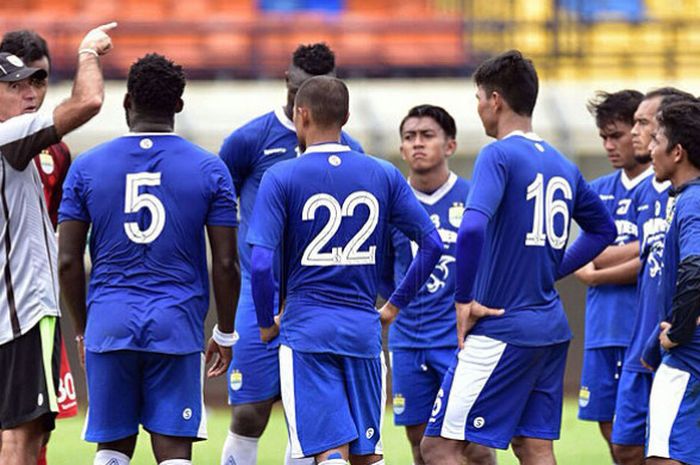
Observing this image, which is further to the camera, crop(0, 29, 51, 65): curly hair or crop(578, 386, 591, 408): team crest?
crop(578, 386, 591, 408): team crest

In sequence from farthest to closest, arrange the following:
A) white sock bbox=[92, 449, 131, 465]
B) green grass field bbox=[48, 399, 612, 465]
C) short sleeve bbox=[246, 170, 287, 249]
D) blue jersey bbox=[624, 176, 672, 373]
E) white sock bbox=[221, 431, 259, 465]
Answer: green grass field bbox=[48, 399, 612, 465]
white sock bbox=[221, 431, 259, 465]
blue jersey bbox=[624, 176, 672, 373]
white sock bbox=[92, 449, 131, 465]
short sleeve bbox=[246, 170, 287, 249]

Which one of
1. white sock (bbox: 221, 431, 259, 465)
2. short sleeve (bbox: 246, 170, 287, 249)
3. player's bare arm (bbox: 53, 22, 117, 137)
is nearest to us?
player's bare arm (bbox: 53, 22, 117, 137)

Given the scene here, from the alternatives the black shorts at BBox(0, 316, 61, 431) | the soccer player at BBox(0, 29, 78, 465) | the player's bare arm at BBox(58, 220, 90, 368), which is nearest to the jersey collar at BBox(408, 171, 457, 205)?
the soccer player at BBox(0, 29, 78, 465)

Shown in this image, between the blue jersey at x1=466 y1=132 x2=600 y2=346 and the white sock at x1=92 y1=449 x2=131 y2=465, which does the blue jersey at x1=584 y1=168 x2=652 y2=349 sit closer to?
the blue jersey at x1=466 y1=132 x2=600 y2=346

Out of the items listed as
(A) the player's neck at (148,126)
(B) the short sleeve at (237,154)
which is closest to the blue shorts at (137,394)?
(A) the player's neck at (148,126)

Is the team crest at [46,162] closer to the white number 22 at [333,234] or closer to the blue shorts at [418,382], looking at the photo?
the white number 22 at [333,234]

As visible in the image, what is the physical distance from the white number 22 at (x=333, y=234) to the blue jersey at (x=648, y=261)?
1713 mm

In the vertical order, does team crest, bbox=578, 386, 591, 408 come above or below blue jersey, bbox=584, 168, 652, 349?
below

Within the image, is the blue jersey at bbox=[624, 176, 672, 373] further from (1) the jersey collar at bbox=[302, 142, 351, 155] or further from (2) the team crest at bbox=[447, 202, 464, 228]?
(1) the jersey collar at bbox=[302, 142, 351, 155]

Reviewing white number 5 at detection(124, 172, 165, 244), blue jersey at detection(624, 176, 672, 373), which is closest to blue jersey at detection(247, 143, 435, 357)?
white number 5 at detection(124, 172, 165, 244)

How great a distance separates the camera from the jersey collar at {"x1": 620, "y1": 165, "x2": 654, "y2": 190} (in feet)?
26.8

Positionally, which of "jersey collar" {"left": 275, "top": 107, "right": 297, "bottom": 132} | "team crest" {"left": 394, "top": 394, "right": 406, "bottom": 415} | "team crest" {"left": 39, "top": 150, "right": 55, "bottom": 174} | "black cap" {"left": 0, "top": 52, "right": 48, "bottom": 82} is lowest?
"team crest" {"left": 394, "top": 394, "right": 406, "bottom": 415}

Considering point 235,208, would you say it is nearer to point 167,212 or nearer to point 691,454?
point 167,212

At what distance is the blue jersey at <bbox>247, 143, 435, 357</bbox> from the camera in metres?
6.10
